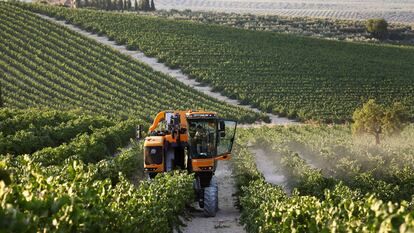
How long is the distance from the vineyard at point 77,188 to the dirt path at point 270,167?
5.63 metres

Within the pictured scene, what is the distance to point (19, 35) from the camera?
3270 inches

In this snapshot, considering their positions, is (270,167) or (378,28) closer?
(270,167)

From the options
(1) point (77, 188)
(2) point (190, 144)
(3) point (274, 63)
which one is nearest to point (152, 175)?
(2) point (190, 144)

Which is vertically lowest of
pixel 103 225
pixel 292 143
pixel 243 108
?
pixel 243 108

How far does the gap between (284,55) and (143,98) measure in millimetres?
25166

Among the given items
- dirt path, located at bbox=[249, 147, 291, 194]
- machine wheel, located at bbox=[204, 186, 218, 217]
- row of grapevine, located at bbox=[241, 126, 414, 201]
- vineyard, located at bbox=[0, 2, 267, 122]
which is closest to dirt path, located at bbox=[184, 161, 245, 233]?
machine wheel, located at bbox=[204, 186, 218, 217]

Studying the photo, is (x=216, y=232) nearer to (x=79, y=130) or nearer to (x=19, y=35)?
(x=79, y=130)

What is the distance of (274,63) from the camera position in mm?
88125

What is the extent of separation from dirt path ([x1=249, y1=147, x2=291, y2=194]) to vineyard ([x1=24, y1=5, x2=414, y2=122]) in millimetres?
27171

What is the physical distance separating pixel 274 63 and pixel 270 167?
49.3m

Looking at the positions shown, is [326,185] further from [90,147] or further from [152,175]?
[90,147]

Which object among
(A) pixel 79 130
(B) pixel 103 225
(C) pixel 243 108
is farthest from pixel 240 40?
(B) pixel 103 225

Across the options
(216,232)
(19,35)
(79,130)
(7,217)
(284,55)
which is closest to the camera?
(7,217)

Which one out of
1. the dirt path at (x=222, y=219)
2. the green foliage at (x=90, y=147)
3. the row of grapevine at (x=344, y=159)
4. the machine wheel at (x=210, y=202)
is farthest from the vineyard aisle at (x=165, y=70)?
the machine wheel at (x=210, y=202)
